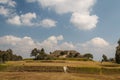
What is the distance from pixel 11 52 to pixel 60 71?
214 ft

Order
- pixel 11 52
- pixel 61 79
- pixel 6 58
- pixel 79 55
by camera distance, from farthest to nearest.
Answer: pixel 79 55, pixel 11 52, pixel 6 58, pixel 61 79

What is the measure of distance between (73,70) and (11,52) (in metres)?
67.2

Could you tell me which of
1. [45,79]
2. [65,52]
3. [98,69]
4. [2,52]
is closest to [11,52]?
[2,52]

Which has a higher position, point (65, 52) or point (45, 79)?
point (65, 52)

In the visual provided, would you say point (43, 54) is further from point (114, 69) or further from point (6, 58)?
point (114, 69)

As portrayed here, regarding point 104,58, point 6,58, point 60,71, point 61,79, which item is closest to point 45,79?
point 61,79

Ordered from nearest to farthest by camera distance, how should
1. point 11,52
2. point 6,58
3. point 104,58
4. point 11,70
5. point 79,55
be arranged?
point 11,70 < point 6,58 < point 11,52 < point 79,55 < point 104,58

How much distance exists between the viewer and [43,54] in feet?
398

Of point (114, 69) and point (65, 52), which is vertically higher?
point (65, 52)

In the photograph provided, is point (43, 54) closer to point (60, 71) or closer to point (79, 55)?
point (79, 55)

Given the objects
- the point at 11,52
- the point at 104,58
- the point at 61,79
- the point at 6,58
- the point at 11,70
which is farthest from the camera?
the point at 104,58

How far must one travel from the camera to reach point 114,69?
64.8 metres

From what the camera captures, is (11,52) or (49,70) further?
(11,52)

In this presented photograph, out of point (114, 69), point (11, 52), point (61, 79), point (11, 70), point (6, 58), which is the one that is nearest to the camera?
point (61, 79)
